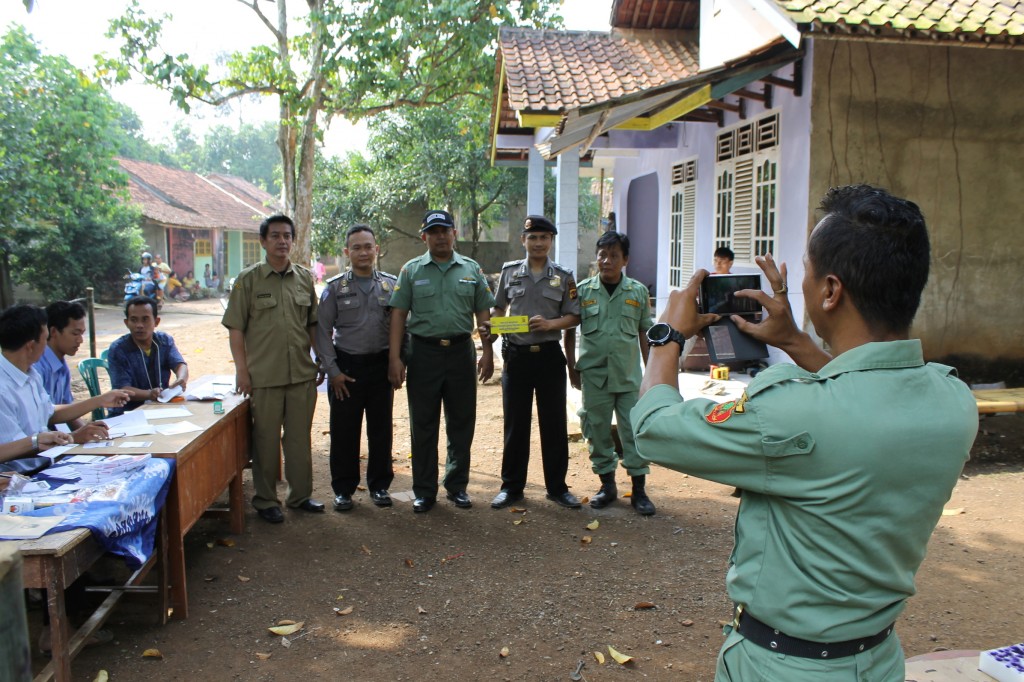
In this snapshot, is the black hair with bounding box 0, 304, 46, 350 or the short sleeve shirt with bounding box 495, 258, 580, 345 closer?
the black hair with bounding box 0, 304, 46, 350

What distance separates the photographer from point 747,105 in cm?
796

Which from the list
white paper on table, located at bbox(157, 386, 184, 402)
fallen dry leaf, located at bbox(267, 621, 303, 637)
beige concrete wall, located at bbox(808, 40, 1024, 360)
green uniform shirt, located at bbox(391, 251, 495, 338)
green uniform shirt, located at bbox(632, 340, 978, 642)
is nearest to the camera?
green uniform shirt, located at bbox(632, 340, 978, 642)

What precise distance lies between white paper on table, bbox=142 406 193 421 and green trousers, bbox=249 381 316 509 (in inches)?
20.4

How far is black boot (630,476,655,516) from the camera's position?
5.05 metres

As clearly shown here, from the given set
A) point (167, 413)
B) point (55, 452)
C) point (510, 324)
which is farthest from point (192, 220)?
point (55, 452)

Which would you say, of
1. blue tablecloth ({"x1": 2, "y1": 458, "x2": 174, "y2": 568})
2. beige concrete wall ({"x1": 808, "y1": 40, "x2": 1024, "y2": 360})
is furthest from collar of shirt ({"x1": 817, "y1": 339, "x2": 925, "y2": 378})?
beige concrete wall ({"x1": 808, "y1": 40, "x2": 1024, "y2": 360})

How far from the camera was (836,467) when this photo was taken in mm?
1257

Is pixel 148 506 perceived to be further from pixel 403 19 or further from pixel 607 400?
pixel 403 19

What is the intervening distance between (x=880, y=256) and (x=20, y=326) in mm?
3703

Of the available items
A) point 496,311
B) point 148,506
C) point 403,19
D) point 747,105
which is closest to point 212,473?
point 148,506

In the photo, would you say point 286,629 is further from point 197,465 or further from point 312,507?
point 312,507

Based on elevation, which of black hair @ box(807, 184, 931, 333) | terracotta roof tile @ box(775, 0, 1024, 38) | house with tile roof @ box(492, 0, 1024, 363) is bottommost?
black hair @ box(807, 184, 931, 333)

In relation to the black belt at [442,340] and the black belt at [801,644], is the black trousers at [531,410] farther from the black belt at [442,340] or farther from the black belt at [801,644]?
the black belt at [801,644]

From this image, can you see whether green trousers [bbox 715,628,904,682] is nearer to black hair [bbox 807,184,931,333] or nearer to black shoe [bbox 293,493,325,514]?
black hair [bbox 807,184,931,333]
